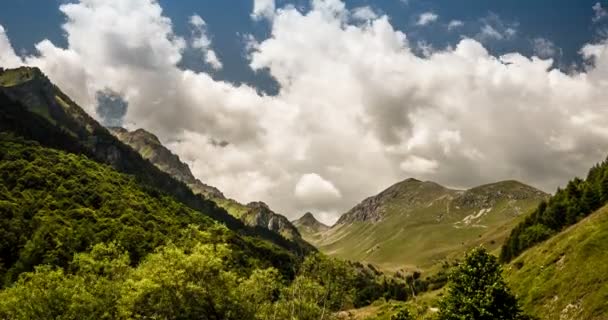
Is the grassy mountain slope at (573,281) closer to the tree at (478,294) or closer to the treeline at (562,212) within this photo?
the tree at (478,294)

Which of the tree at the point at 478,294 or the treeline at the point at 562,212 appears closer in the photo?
the tree at the point at 478,294

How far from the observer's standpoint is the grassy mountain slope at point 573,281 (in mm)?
62688

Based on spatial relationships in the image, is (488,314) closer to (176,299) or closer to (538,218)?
(176,299)

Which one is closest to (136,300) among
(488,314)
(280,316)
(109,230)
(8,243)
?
(280,316)

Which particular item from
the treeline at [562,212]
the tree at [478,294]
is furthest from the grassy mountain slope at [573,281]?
the treeline at [562,212]

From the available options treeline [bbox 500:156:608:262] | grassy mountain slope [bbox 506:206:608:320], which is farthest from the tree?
treeline [bbox 500:156:608:262]

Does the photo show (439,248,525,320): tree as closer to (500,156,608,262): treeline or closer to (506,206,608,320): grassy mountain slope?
(506,206,608,320): grassy mountain slope

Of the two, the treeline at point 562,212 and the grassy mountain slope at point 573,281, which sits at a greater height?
the treeline at point 562,212

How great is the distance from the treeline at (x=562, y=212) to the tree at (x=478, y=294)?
313 ft

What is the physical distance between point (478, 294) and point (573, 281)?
89.8 ft

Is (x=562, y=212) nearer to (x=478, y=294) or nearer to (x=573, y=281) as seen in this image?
(x=573, y=281)

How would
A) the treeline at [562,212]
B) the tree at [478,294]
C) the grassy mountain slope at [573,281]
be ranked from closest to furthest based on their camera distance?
1. the tree at [478,294]
2. the grassy mountain slope at [573,281]
3. the treeline at [562,212]

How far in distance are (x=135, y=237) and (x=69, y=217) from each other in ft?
89.1

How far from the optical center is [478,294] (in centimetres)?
5384
